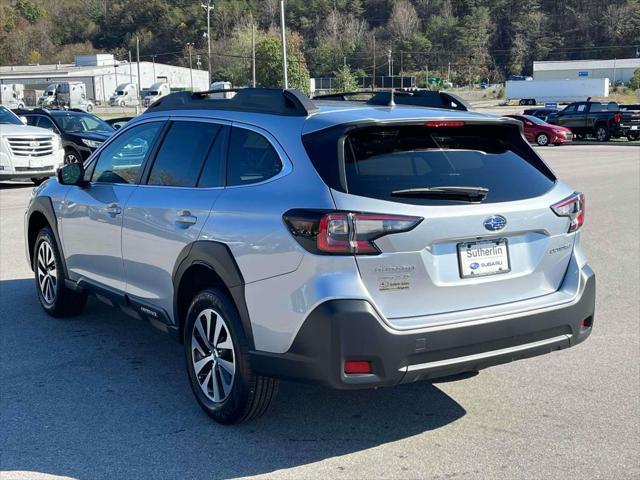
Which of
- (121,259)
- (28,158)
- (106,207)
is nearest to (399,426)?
(121,259)

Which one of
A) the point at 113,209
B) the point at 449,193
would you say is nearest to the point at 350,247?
the point at 449,193

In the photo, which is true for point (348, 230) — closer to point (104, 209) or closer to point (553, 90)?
point (104, 209)

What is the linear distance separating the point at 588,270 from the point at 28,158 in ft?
48.7

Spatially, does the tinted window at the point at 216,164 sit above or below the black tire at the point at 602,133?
above

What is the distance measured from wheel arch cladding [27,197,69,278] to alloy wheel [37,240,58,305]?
0.21m

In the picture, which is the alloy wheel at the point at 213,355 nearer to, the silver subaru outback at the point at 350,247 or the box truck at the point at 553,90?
the silver subaru outback at the point at 350,247

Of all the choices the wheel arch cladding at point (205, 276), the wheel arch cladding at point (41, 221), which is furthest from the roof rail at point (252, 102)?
the wheel arch cladding at point (41, 221)

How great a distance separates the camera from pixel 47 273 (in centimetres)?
671

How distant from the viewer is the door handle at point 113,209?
534 centimetres

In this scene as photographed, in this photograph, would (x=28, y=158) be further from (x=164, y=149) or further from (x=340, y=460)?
(x=340, y=460)

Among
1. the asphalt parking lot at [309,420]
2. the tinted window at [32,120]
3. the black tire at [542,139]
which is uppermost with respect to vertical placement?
the tinted window at [32,120]

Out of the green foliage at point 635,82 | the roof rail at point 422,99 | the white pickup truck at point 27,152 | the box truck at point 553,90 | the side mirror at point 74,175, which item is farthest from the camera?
the green foliage at point 635,82

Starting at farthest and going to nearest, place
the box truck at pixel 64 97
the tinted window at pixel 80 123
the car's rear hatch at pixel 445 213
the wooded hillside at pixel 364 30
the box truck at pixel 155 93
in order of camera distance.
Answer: the wooded hillside at pixel 364 30 → the box truck at pixel 155 93 → the box truck at pixel 64 97 → the tinted window at pixel 80 123 → the car's rear hatch at pixel 445 213

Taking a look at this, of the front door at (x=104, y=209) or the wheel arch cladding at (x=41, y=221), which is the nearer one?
the front door at (x=104, y=209)
